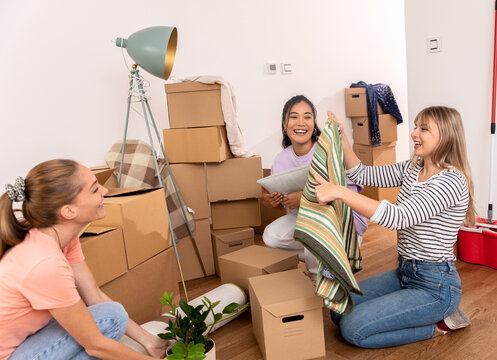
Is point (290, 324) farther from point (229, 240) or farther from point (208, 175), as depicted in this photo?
point (208, 175)

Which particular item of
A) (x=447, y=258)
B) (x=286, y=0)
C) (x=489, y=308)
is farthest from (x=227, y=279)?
(x=286, y=0)

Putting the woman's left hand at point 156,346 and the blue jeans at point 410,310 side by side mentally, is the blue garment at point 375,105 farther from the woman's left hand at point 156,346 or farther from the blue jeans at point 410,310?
the woman's left hand at point 156,346

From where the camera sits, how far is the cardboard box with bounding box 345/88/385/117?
13.7 ft

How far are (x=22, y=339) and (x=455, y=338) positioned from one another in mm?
1616

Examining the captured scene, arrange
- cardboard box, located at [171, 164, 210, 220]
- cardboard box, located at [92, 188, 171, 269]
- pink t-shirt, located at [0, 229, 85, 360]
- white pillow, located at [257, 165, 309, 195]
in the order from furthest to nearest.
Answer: cardboard box, located at [171, 164, 210, 220]
white pillow, located at [257, 165, 309, 195]
cardboard box, located at [92, 188, 171, 269]
pink t-shirt, located at [0, 229, 85, 360]

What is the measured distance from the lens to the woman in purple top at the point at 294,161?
232 cm

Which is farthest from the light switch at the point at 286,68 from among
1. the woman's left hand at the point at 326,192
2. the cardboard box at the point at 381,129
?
the woman's left hand at the point at 326,192

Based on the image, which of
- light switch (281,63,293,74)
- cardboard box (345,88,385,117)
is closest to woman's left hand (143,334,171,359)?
light switch (281,63,293,74)

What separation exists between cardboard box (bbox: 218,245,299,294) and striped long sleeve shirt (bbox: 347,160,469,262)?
22.6 inches

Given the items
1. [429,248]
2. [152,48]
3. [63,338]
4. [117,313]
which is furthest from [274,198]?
[63,338]

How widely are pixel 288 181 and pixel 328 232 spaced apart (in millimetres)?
548

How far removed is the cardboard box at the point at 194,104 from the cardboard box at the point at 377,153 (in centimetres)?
203

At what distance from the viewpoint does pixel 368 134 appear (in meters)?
4.16

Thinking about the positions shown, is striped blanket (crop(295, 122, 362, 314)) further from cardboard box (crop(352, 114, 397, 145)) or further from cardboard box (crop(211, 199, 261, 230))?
cardboard box (crop(352, 114, 397, 145))
